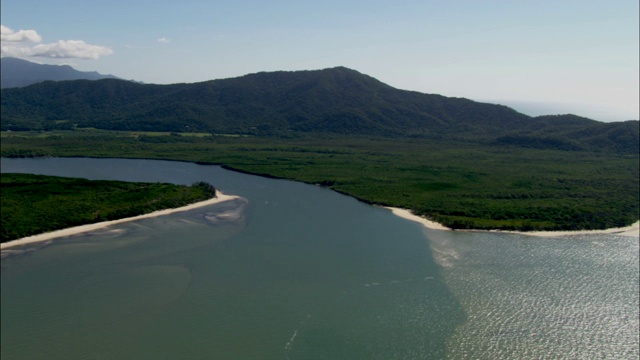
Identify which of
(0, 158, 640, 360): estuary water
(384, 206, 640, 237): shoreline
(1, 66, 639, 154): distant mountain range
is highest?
(1, 66, 639, 154): distant mountain range

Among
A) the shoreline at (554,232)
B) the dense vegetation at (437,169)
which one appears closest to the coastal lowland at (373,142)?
the dense vegetation at (437,169)

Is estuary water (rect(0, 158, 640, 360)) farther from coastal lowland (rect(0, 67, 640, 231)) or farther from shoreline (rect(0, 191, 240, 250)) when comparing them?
coastal lowland (rect(0, 67, 640, 231))

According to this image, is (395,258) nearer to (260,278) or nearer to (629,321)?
(260,278)

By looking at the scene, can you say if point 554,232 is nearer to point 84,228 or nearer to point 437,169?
point 437,169

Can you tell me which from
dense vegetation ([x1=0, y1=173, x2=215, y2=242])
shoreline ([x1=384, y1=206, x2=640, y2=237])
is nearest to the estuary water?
shoreline ([x1=384, y1=206, x2=640, y2=237])

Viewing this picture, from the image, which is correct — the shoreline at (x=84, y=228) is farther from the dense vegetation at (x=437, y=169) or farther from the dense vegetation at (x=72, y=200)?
the dense vegetation at (x=437, y=169)
